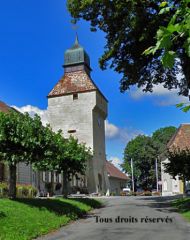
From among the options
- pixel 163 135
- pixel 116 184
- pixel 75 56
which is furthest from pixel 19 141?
pixel 163 135

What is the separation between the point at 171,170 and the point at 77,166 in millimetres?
7911

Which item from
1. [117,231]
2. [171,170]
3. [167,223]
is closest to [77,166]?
[171,170]

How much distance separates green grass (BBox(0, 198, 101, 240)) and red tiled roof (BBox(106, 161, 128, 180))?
2337 inches

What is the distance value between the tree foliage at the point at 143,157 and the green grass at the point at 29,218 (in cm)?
6983

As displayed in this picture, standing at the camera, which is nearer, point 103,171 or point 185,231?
point 185,231

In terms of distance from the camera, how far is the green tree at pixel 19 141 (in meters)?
20.0

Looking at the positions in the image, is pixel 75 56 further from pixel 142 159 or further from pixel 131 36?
pixel 131 36

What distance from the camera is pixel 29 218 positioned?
634 inches

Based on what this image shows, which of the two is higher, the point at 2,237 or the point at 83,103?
the point at 83,103

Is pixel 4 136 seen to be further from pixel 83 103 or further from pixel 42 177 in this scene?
pixel 83 103

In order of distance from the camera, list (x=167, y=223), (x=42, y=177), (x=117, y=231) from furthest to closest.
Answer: (x=42, y=177) < (x=167, y=223) < (x=117, y=231)

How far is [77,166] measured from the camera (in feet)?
102

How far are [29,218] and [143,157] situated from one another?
76083 millimetres

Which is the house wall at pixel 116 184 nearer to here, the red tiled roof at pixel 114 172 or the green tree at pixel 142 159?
the red tiled roof at pixel 114 172
